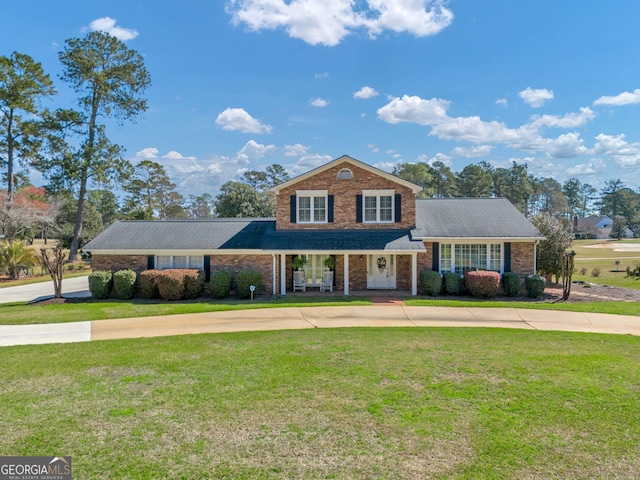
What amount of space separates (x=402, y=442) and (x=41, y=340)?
987 centimetres

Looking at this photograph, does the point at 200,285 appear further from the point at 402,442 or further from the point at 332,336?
the point at 402,442

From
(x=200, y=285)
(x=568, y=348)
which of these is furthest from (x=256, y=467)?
(x=200, y=285)

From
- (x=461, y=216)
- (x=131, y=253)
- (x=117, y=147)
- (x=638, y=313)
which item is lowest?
(x=638, y=313)

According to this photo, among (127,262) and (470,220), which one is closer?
(127,262)

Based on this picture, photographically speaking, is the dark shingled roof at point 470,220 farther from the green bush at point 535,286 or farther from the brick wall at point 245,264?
the brick wall at point 245,264

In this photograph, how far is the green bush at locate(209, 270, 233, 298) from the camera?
59.6 ft

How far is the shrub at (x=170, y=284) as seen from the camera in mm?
17609

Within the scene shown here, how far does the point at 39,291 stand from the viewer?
69.9 feet

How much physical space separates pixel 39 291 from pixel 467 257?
21932 millimetres

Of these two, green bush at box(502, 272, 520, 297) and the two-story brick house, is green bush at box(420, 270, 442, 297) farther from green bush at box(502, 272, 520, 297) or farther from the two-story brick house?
green bush at box(502, 272, 520, 297)

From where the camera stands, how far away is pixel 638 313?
14.0 m

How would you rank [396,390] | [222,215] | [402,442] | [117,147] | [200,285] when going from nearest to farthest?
[402,442] → [396,390] → [200,285] → [117,147] → [222,215]

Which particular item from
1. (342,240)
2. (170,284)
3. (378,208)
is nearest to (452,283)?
(378,208)

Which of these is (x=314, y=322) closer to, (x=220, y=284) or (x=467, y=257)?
(x=220, y=284)
